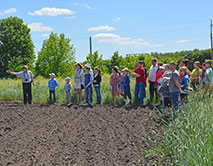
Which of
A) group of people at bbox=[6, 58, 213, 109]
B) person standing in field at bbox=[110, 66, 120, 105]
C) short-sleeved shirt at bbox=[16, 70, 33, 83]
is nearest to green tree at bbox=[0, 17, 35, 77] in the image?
short-sleeved shirt at bbox=[16, 70, 33, 83]

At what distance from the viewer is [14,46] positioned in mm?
39562

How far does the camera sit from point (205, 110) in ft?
15.9

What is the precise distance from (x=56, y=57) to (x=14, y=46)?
23.2 ft

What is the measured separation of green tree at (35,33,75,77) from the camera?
121 feet

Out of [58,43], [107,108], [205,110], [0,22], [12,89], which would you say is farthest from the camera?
[0,22]

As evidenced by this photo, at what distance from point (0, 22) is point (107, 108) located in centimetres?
3499

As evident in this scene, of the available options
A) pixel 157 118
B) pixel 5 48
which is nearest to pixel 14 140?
pixel 157 118

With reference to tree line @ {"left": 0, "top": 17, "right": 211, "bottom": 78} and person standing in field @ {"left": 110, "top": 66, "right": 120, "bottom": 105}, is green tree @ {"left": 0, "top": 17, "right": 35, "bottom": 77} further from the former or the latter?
person standing in field @ {"left": 110, "top": 66, "right": 120, "bottom": 105}

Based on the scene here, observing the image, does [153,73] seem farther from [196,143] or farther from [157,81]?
[196,143]

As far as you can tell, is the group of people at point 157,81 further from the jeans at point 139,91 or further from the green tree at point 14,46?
the green tree at point 14,46

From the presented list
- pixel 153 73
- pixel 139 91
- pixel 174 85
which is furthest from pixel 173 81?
pixel 139 91

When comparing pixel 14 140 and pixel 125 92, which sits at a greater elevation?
pixel 125 92

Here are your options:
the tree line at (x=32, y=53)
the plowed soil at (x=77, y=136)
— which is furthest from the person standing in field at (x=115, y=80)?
the tree line at (x=32, y=53)

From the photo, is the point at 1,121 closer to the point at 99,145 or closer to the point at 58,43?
the point at 99,145
